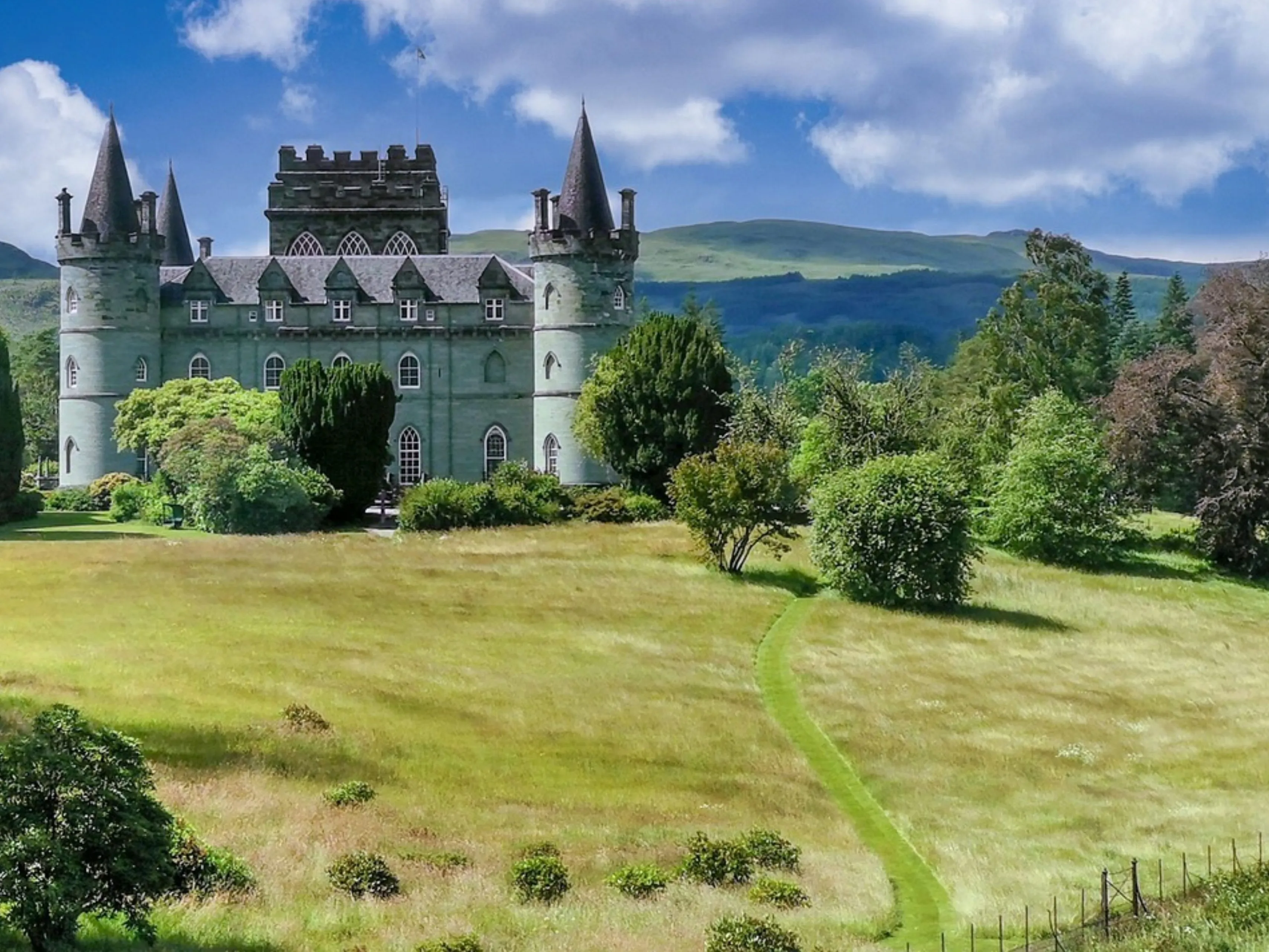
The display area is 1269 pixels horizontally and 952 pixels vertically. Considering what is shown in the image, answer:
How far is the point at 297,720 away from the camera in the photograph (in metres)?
27.5

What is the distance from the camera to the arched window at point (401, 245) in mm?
89125

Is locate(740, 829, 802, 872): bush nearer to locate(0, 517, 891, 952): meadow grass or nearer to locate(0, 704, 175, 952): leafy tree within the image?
locate(0, 517, 891, 952): meadow grass

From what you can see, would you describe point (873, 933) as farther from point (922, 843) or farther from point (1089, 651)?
point (1089, 651)

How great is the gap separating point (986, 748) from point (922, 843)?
24.7ft

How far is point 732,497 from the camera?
53.2 metres

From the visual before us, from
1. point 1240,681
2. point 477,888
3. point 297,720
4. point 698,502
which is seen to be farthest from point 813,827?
point 698,502

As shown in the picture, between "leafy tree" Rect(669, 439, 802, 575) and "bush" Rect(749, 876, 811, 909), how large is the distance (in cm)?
3258

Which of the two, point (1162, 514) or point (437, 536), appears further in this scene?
point (1162, 514)

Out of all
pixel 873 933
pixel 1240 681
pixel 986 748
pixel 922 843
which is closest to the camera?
pixel 873 933

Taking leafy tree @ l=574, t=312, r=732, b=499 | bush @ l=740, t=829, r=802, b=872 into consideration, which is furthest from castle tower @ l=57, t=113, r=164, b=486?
bush @ l=740, t=829, r=802, b=872

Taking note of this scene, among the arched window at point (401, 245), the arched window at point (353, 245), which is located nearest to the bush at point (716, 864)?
the arched window at point (401, 245)

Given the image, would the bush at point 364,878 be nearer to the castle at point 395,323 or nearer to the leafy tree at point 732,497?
the leafy tree at point 732,497

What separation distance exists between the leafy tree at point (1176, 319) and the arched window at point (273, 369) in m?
65.0

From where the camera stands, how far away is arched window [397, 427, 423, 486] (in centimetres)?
8044
